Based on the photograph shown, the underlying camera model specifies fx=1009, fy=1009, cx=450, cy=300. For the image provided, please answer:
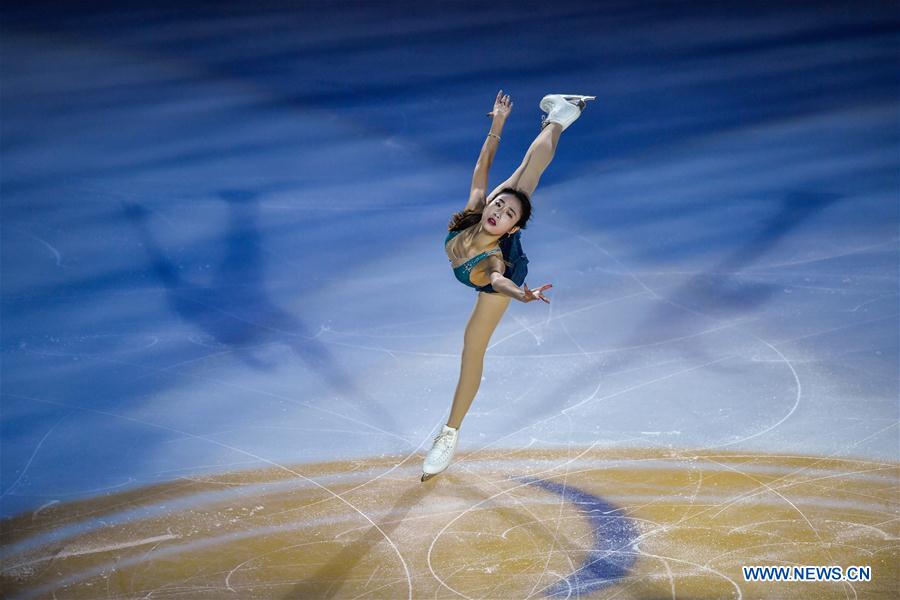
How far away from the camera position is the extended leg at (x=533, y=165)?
461 centimetres

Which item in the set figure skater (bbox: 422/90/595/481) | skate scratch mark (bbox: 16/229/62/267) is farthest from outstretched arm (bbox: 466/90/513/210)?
skate scratch mark (bbox: 16/229/62/267)

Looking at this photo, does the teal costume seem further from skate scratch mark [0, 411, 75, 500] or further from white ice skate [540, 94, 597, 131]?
skate scratch mark [0, 411, 75, 500]

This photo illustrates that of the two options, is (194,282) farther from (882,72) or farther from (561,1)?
(882,72)

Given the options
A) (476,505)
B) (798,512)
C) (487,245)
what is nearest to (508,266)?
(487,245)

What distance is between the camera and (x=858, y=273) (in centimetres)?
644

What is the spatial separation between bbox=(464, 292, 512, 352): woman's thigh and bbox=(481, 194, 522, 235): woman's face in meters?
0.42

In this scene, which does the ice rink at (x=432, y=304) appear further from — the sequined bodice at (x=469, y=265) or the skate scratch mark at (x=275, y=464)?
the sequined bodice at (x=469, y=265)

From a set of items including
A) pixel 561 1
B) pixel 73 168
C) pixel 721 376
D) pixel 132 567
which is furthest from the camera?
pixel 561 1

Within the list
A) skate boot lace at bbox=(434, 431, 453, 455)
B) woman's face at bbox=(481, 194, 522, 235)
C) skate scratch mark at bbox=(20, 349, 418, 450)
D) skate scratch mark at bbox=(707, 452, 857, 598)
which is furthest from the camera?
skate scratch mark at bbox=(20, 349, 418, 450)

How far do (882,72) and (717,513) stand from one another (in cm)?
606

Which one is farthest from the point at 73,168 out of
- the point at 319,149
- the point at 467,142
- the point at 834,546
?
the point at 834,546

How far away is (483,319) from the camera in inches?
188

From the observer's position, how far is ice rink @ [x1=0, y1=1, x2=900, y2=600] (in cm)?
430

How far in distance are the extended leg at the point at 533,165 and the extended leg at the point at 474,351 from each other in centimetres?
54
